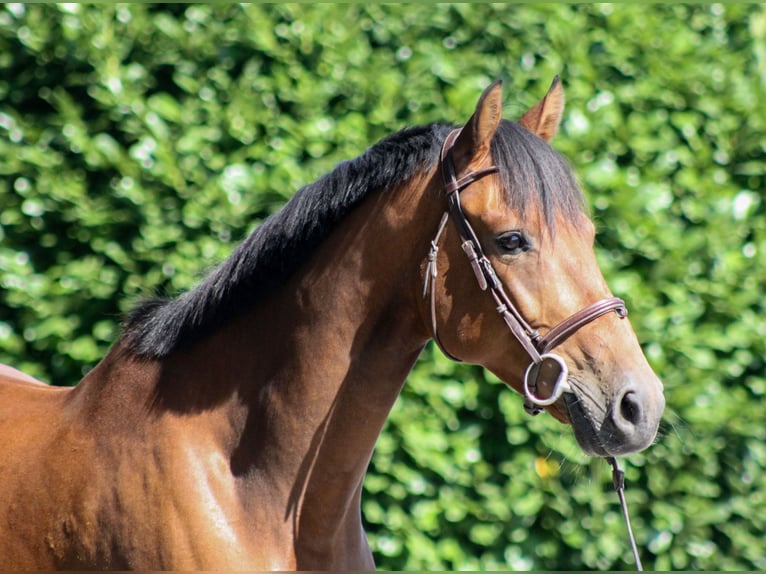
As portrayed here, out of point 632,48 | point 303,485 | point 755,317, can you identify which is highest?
point 303,485

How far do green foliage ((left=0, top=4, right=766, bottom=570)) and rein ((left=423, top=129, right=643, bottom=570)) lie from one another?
6.15 ft

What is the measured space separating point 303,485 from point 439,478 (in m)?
1.95

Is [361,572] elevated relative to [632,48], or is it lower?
elevated

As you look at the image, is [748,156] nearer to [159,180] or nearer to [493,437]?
[493,437]

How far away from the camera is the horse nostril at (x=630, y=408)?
204cm

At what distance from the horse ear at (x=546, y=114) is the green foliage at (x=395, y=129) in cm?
161

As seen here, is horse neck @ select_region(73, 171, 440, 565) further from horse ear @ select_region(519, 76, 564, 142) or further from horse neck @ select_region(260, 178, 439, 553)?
horse ear @ select_region(519, 76, 564, 142)

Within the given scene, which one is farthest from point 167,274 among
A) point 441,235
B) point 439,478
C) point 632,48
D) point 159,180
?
point 632,48

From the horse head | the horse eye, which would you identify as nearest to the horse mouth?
the horse head

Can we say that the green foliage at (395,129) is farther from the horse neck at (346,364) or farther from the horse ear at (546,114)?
the horse neck at (346,364)

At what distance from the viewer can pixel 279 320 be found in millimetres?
2340

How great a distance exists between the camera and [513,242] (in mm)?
2156

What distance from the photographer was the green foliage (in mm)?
4098

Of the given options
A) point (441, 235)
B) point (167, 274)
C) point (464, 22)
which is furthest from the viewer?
point (464, 22)
